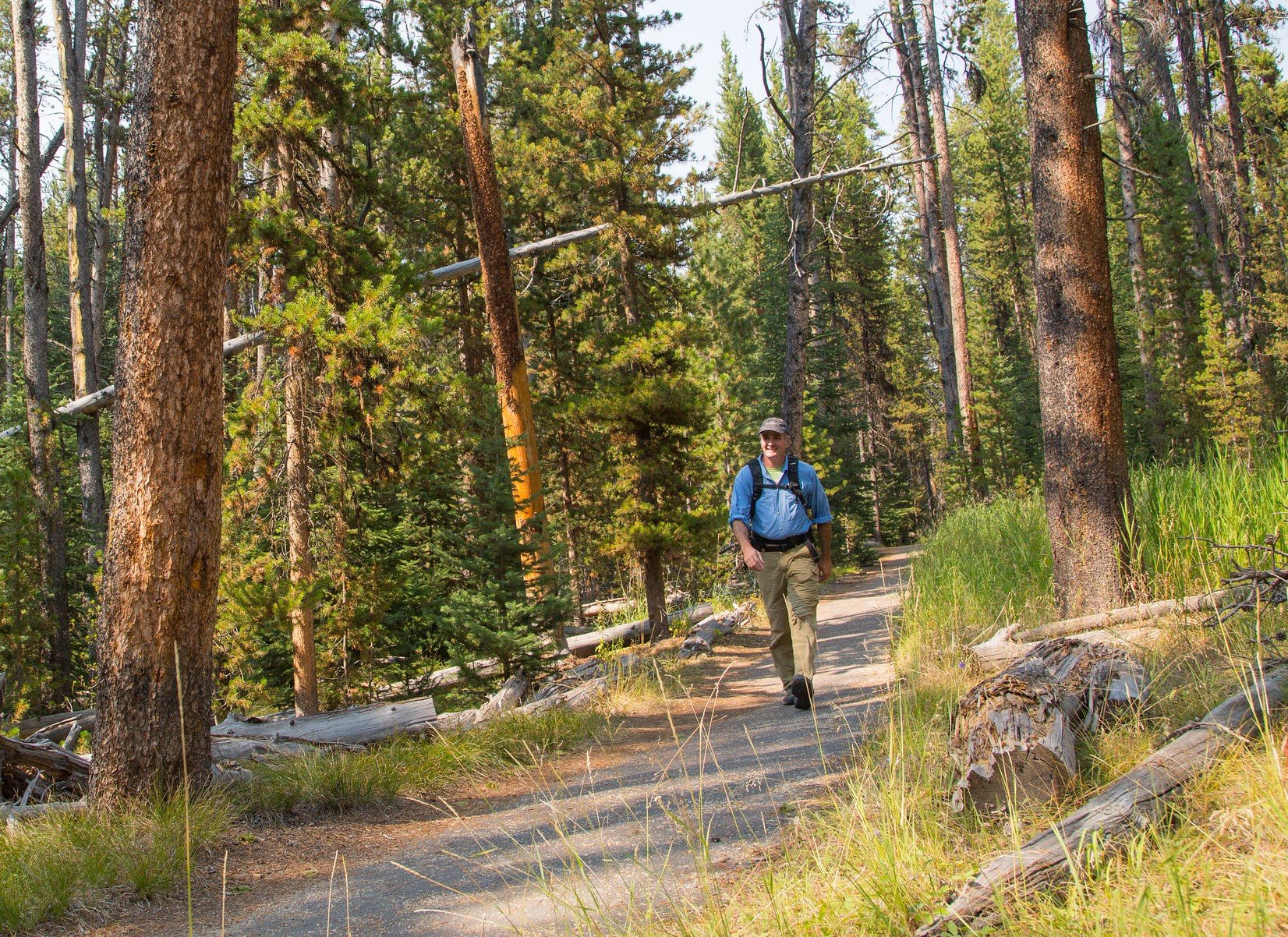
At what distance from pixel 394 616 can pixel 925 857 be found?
11288 millimetres

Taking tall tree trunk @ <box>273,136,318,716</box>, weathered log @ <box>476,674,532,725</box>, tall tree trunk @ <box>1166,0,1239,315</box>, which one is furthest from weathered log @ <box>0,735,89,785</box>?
tall tree trunk @ <box>1166,0,1239,315</box>

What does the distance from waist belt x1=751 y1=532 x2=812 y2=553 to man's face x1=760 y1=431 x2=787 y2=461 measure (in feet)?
2.01

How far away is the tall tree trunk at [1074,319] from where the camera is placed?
7.58m

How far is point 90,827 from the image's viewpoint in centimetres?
488

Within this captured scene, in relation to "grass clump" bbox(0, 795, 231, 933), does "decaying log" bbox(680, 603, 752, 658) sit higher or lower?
lower

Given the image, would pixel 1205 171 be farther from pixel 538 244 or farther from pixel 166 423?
pixel 166 423

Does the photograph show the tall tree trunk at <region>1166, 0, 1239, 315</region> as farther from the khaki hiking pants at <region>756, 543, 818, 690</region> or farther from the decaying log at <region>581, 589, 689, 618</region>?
the khaki hiking pants at <region>756, 543, 818, 690</region>

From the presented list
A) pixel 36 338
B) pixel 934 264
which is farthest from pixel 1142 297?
pixel 36 338

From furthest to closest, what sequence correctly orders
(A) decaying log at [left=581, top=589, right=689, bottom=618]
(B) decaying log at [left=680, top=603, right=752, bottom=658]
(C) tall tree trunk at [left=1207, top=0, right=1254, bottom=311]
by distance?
(C) tall tree trunk at [left=1207, top=0, right=1254, bottom=311]
(A) decaying log at [left=581, top=589, right=689, bottom=618]
(B) decaying log at [left=680, top=603, right=752, bottom=658]

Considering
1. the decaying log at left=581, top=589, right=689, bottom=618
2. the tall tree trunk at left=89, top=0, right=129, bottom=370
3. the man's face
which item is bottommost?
the decaying log at left=581, top=589, right=689, bottom=618

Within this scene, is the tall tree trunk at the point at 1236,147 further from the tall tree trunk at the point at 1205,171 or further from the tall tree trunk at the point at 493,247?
the tall tree trunk at the point at 493,247

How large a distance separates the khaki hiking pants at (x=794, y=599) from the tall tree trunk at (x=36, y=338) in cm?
1122

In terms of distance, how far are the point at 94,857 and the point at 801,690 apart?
4601 millimetres

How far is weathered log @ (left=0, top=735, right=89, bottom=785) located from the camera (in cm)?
597
